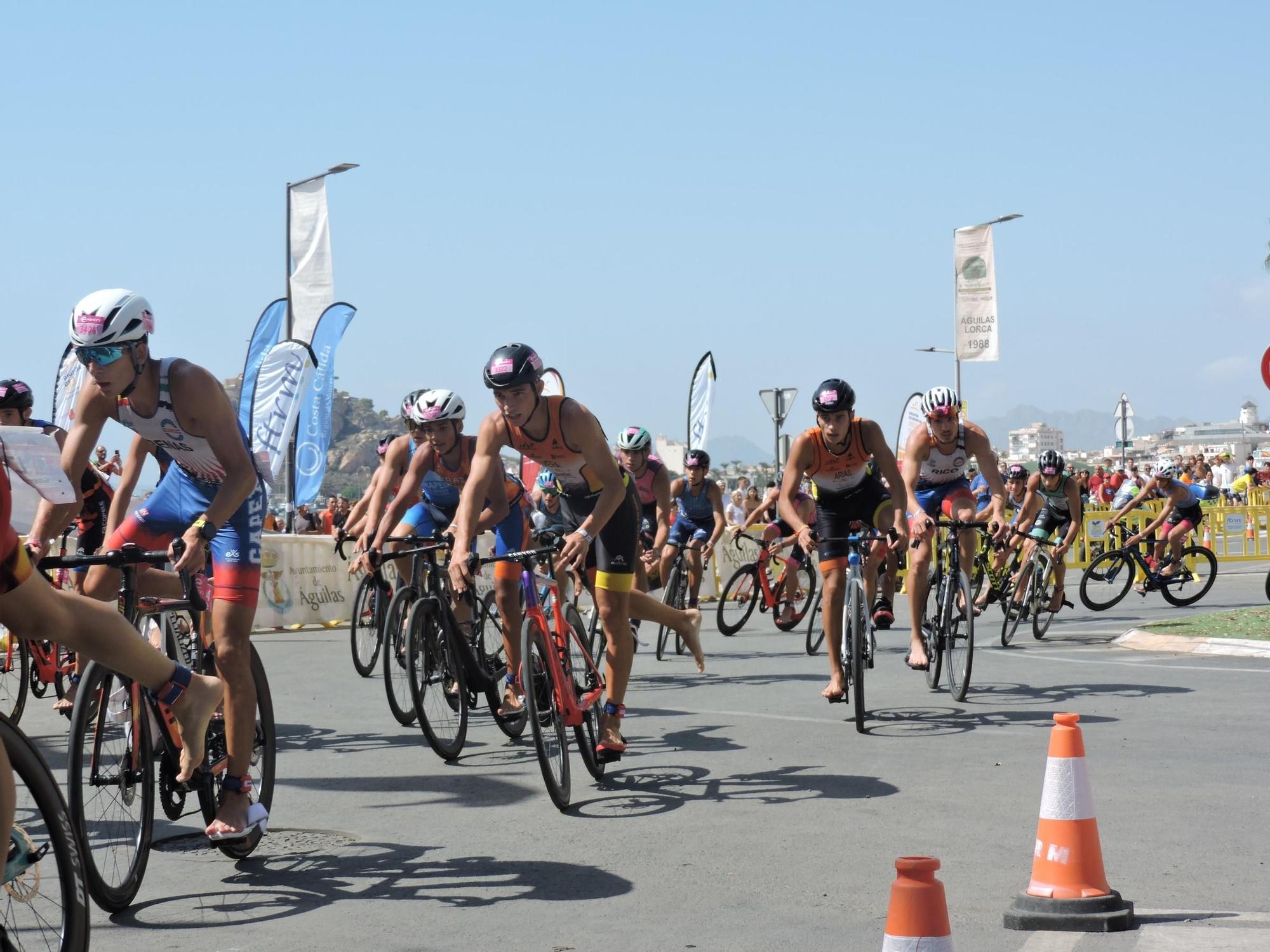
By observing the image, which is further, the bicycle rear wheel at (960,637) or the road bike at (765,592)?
the road bike at (765,592)

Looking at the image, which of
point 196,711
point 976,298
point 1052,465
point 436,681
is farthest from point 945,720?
point 976,298

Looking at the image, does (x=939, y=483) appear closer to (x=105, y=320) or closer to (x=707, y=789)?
(x=707, y=789)

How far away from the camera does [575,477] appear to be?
8.14 metres

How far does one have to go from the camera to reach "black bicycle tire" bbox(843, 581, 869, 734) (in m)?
8.62

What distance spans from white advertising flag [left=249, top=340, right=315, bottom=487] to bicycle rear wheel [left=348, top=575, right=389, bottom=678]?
8541mm

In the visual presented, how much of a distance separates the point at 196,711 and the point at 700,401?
81.6 feet

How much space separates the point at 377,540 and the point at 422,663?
1.40m

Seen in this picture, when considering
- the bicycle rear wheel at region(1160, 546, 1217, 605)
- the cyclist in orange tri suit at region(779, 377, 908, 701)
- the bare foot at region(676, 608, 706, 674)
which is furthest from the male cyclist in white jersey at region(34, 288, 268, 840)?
the bicycle rear wheel at region(1160, 546, 1217, 605)

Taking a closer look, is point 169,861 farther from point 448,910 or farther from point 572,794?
point 572,794

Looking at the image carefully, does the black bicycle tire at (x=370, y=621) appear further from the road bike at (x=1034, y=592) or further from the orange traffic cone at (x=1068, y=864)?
the orange traffic cone at (x=1068, y=864)

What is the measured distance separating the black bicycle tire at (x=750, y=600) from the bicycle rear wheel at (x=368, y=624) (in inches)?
163

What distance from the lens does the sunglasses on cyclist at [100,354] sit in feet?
17.8

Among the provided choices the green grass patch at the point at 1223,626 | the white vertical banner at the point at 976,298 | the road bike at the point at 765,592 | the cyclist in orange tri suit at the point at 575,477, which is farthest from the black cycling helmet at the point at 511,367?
the white vertical banner at the point at 976,298

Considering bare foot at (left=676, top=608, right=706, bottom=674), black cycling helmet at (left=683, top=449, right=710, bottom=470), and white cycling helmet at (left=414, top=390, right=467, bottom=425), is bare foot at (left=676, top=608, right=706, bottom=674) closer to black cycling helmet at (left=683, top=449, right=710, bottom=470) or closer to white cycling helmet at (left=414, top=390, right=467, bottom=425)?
white cycling helmet at (left=414, top=390, right=467, bottom=425)
